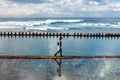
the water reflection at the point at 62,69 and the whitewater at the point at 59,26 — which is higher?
the water reflection at the point at 62,69

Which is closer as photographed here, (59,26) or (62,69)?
(62,69)

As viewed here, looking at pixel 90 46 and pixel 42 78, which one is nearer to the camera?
pixel 42 78

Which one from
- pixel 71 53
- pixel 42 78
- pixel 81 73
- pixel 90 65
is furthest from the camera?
pixel 71 53

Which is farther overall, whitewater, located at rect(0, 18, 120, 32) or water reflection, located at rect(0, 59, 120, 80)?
whitewater, located at rect(0, 18, 120, 32)

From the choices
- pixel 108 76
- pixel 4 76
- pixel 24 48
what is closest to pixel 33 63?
pixel 4 76

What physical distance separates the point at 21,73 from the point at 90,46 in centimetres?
960

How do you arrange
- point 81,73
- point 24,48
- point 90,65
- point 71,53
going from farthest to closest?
1. point 24,48
2. point 71,53
3. point 90,65
4. point 81,73

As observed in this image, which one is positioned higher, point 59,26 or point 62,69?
point 62,69

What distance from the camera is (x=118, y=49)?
67.1ft

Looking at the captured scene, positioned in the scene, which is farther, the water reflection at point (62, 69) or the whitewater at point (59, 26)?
the whitewater at point (59, 26)

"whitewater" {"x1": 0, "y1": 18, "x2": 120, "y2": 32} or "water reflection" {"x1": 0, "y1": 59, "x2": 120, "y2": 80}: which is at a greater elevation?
"water reflection" {"x1": 0, "y1": 59, "x2": 120, "y2": 80}

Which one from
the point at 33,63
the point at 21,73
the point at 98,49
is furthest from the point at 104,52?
the point at 21,73

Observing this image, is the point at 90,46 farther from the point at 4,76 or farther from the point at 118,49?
the point at 4,76

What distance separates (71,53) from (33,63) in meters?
4.21
